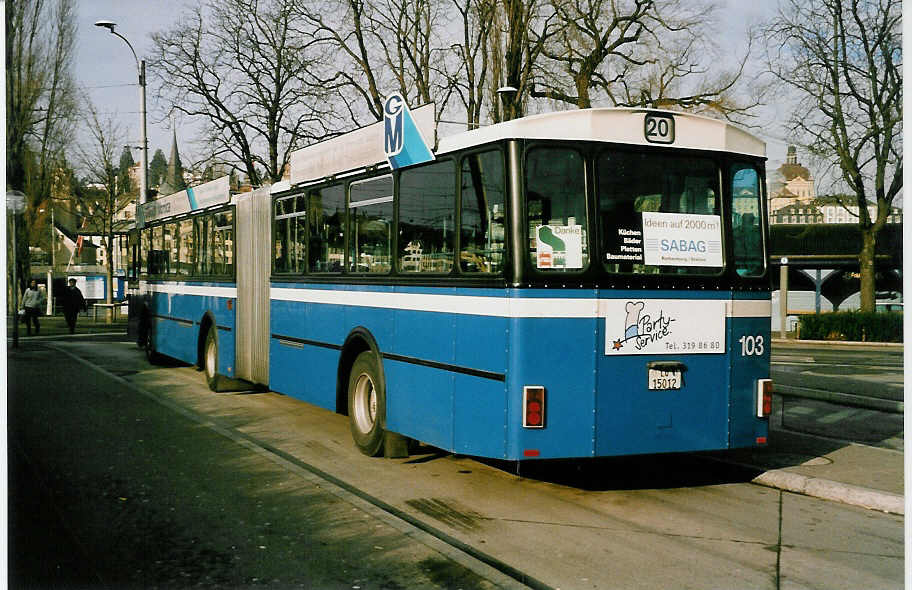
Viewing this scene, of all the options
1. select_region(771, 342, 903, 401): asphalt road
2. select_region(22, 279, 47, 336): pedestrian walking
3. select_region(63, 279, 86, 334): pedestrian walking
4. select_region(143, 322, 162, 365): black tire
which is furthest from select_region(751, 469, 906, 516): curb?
select_region(63, 279, 86, 334): pedestrian walking

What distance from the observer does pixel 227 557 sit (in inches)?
239

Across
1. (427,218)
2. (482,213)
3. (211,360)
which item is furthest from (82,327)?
(482,213)

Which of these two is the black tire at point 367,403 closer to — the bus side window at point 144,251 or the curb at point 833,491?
the curb at point 833,491

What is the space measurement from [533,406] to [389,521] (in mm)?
1301

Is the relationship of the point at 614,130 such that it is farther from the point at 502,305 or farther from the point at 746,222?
the point at 502,305

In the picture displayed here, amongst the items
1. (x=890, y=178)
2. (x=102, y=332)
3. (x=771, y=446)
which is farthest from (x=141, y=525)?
(x=890, y=178)

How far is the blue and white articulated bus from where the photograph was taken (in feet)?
23.9

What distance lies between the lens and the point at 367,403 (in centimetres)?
957

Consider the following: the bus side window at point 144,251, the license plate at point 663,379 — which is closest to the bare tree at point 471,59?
the bus side window at point 144,251

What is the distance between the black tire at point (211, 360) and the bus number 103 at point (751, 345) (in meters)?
8.60

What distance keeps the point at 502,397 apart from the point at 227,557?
89.5 inches

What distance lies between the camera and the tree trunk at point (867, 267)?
30.5 m

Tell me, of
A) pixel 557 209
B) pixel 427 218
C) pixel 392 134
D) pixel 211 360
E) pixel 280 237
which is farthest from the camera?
pixel 211 360

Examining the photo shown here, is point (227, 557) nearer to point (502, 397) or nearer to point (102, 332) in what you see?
point (502, 397)
